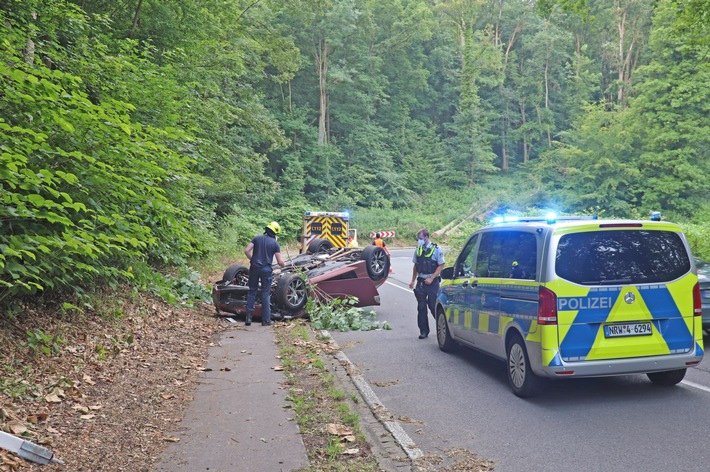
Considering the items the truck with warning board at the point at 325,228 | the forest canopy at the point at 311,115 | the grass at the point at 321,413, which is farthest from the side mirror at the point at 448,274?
the truck with warning board at the point at 325,228

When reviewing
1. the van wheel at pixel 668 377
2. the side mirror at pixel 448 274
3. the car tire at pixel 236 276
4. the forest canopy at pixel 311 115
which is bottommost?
the van wheel at pixel 668 377

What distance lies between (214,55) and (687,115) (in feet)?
118

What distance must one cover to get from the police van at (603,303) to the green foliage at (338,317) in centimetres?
522

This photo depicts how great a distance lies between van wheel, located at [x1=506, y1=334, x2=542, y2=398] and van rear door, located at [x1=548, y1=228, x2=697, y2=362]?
1.76 ft

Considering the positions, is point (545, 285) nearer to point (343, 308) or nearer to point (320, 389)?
point (320, 389)

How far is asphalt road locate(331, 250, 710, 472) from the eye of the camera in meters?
5.00

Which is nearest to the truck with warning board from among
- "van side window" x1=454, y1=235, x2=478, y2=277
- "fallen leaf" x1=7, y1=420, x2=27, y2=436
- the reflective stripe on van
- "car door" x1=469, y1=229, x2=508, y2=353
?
"van side window" x1=454, y1=235, x2=478, y2=277

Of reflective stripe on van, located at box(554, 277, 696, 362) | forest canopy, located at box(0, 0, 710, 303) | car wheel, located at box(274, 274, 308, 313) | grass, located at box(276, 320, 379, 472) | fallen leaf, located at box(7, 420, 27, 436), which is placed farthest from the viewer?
car wheel, located at box(274, 274, 308, 313)

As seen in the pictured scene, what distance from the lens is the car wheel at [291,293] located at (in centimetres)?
1207

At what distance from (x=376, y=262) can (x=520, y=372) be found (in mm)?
6749

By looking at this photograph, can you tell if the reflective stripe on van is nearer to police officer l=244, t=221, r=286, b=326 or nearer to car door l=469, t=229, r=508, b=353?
car door l=469, t=229, r=508, b=353

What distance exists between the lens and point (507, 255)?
296 inches

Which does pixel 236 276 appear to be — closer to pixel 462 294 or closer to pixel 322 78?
pixel 462 294

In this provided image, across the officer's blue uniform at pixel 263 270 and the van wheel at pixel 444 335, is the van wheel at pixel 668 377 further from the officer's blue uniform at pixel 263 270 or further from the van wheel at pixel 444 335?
the officer's blue uniform at pixel 263 270
